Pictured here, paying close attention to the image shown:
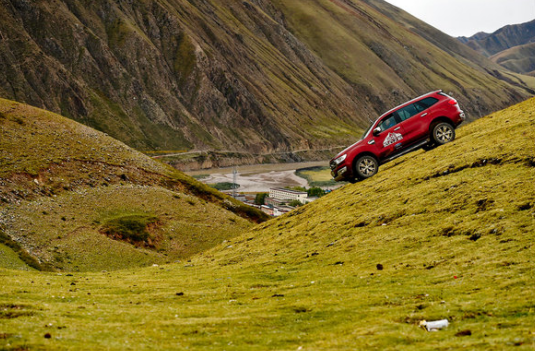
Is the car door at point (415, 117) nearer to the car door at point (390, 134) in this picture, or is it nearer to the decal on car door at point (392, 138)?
the car door at point (390, 134)

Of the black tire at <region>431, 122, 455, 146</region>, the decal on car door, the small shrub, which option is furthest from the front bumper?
the small shrub

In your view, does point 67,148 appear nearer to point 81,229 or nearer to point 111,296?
point 81,229

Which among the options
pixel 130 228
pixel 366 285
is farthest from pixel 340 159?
pixel 130 228

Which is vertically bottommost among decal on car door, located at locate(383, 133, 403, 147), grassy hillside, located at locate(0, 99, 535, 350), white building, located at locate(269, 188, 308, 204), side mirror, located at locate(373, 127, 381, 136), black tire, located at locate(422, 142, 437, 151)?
white building, located at locate(269, 188, 308, 204)

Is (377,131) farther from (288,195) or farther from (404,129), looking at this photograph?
(288,195)

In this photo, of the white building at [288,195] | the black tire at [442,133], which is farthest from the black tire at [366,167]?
the white building at [288,195]

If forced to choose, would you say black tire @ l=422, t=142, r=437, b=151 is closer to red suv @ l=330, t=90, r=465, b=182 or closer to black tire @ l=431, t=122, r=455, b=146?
black tire @ l=431, t=122, r=455, b=146

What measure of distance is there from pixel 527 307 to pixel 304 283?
31.6 feet

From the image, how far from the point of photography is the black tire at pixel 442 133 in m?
34.8

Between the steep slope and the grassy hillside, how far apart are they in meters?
24.0

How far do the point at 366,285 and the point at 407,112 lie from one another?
17.1 m

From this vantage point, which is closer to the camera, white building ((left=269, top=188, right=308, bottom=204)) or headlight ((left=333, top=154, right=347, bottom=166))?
headlight ((left=333, top=154, right=347, bottom=166))

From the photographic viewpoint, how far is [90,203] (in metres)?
65.5

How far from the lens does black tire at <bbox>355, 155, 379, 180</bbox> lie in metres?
35.1
